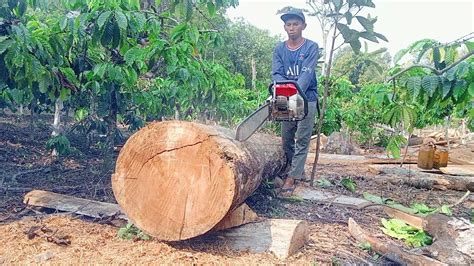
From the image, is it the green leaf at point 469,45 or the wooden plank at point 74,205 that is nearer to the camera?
the green leaf at point 469,45

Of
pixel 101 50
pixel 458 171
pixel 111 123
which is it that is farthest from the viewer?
pixel 458 171

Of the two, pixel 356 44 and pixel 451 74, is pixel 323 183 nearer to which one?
pixel 356 44

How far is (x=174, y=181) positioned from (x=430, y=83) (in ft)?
5.98

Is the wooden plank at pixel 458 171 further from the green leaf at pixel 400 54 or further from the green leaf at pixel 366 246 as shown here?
the green leaf at pixel 366 246

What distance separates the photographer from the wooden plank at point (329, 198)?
3.66 meters

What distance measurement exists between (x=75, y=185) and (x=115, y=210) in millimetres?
1468

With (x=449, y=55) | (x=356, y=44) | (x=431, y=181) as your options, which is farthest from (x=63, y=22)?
(x=431, y=181)

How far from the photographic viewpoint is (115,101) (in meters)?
4.74

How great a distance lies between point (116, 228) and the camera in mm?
2861

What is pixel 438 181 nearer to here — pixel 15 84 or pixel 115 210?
pixel 115 210

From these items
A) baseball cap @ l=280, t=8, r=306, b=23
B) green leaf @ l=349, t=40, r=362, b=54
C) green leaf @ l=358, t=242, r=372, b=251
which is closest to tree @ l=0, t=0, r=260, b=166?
baseball cap @ l=280, t=8, r=306, b=23

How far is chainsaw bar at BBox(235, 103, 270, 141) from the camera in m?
2.82

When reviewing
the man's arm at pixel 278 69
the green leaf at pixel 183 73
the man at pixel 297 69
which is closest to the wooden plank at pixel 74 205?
the green leaf at pixel 183 73

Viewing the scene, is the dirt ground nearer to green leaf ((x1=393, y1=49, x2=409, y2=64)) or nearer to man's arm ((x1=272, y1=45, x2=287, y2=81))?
man's arm ((x1=272, y1=45, x2=287, y2=81))
